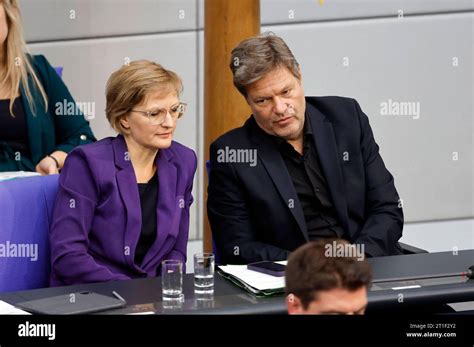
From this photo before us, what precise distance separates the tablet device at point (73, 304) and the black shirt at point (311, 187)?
899 mm

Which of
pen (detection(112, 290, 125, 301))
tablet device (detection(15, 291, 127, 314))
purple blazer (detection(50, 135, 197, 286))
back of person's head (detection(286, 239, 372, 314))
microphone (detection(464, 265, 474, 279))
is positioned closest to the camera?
back of person's head (detection(286, 239, 372, 314))

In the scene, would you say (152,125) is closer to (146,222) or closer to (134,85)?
(134,85)

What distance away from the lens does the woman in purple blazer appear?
2.62 meters

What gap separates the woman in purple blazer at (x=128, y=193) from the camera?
2619 mm

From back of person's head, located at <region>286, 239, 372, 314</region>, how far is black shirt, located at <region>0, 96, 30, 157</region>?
193 centimetres

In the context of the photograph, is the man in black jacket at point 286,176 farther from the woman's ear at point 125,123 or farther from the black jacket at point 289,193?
the woman's ear at point 125,123

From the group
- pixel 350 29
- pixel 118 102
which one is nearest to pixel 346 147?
pixel 118 102

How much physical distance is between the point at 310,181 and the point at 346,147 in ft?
0.54

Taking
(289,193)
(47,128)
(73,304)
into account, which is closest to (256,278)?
(73,304)

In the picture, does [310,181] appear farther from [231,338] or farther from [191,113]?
[191,113]

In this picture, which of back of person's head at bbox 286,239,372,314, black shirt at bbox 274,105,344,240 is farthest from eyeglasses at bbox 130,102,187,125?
back of person's head at bbox 286,239,372,314

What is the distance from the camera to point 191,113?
4.40 meters

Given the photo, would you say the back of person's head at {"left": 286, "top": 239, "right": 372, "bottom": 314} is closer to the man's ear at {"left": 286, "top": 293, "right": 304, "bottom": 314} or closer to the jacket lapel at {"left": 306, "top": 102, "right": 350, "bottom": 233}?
the man's ear at {"left": 286, "top": 293, "right": 304, "bottom": 314}

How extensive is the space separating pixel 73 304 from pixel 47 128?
1.48 metres
